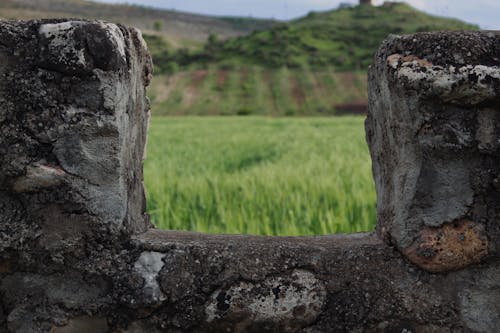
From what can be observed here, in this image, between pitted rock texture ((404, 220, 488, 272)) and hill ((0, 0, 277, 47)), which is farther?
hill ((0, 0, 277, 47))

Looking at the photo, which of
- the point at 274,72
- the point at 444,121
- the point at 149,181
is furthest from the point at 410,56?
the point at 274,72

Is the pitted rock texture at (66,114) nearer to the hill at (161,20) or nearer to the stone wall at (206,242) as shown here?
the stone wall at (206,242)

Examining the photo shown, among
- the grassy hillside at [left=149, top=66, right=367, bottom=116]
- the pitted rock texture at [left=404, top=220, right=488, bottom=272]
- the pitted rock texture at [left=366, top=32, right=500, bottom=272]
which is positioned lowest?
the grassy hillside at [left=149, top=66, right=367, bottom=116]

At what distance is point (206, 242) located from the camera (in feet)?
4.42

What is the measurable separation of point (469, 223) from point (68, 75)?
97 cm

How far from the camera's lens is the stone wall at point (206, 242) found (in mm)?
1225

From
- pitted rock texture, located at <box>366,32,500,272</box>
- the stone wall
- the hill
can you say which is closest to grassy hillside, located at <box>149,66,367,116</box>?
the hill

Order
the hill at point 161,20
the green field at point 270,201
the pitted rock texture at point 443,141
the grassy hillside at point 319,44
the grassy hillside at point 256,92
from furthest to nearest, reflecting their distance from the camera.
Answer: the hill at point 161,20 < the grassy hillside at point 319,44 < the grassy hillside at point 256,92 < the green field at point 270,201 < the pitted rock texture at point 443,141

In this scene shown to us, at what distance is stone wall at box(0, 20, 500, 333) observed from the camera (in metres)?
1.22

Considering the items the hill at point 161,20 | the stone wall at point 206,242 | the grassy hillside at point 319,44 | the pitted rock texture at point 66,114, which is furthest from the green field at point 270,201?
the hill at point 161,20

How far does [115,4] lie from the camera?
70625mm

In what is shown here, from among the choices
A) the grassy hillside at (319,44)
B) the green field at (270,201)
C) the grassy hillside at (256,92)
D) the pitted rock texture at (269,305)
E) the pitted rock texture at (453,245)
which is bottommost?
the grassy hillside at (256,92)

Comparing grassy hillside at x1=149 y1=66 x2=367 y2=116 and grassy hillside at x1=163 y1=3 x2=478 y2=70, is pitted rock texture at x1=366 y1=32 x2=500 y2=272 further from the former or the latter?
grassy hillside at x1=163 y1=3 x2=478 y2=70

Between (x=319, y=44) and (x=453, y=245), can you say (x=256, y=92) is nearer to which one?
(x=319, y=44)
